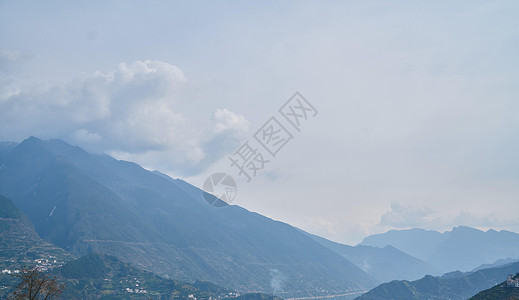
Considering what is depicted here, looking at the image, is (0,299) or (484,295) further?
(0,299)

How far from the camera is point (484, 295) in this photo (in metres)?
148

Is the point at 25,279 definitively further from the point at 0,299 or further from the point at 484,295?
the point at 0,299

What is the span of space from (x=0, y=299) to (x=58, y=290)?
165542 millimetres

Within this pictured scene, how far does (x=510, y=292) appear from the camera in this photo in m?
140

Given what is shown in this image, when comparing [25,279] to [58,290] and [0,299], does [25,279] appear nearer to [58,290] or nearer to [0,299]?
[58,290]

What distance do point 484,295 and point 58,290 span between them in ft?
487

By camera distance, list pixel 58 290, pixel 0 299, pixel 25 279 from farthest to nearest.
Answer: pixel 0 299 → pixel 58 290 → pixel 25 279

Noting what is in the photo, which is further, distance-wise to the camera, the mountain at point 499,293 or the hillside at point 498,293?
the mountain at point 499,293

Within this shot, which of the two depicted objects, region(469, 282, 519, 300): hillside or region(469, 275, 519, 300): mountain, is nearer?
region(469, 282, 519, 300): hillside

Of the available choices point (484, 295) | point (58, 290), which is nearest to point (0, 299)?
point (58, 290)

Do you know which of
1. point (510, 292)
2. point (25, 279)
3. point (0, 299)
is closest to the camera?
point (25, 279)

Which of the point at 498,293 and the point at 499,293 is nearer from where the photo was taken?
the point at 499,293

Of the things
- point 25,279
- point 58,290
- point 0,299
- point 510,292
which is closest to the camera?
point 25,279

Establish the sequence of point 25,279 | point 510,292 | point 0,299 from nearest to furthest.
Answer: point 25,279 < point 510,292 < point 0,299
